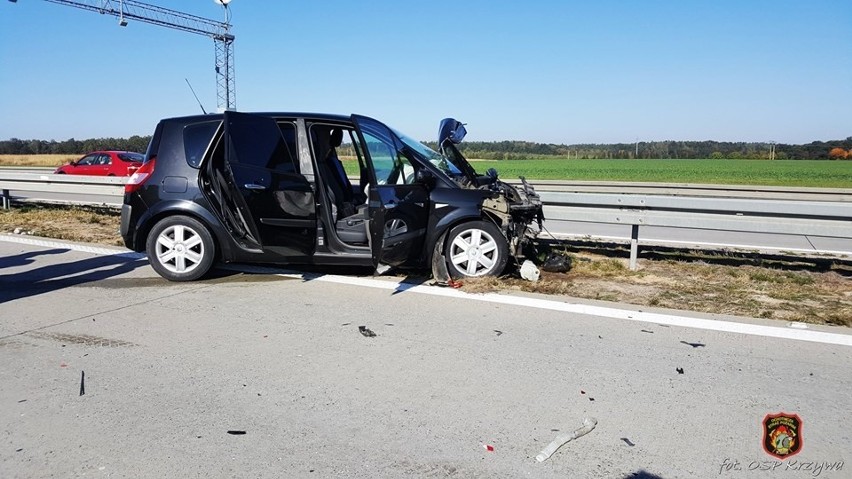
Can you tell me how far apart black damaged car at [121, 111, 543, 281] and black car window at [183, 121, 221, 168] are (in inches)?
0.5

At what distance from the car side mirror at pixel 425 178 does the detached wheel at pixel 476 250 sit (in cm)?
52

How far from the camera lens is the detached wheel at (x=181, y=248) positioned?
698cm

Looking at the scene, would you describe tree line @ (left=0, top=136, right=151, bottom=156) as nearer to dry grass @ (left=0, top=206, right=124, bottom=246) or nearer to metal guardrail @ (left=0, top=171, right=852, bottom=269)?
dry grass @ (left=0, top=206, right=124, bottom=246)

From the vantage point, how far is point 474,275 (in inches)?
267

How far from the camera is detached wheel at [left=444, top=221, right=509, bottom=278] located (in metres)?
6.75

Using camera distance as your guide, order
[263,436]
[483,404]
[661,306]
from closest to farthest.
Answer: [263,436] < [483,404] < [661,306]

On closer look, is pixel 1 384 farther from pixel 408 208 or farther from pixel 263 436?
pixel 408 208

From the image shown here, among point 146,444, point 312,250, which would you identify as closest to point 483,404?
point 146,444

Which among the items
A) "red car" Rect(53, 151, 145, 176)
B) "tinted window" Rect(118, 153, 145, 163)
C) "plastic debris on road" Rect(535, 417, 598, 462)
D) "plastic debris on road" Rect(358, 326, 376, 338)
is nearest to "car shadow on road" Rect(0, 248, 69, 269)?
"plastic debris on road" Rect(358, 326, 376, 338)

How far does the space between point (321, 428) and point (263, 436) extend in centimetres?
30

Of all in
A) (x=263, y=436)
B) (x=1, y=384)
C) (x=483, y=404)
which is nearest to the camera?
(x=263, y=436)

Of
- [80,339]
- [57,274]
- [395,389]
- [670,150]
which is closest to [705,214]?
[395,389]

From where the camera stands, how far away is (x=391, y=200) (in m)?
6.41

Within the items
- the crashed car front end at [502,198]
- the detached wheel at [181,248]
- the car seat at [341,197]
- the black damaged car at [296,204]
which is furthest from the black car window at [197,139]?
the crashed car front end at [502,198]
